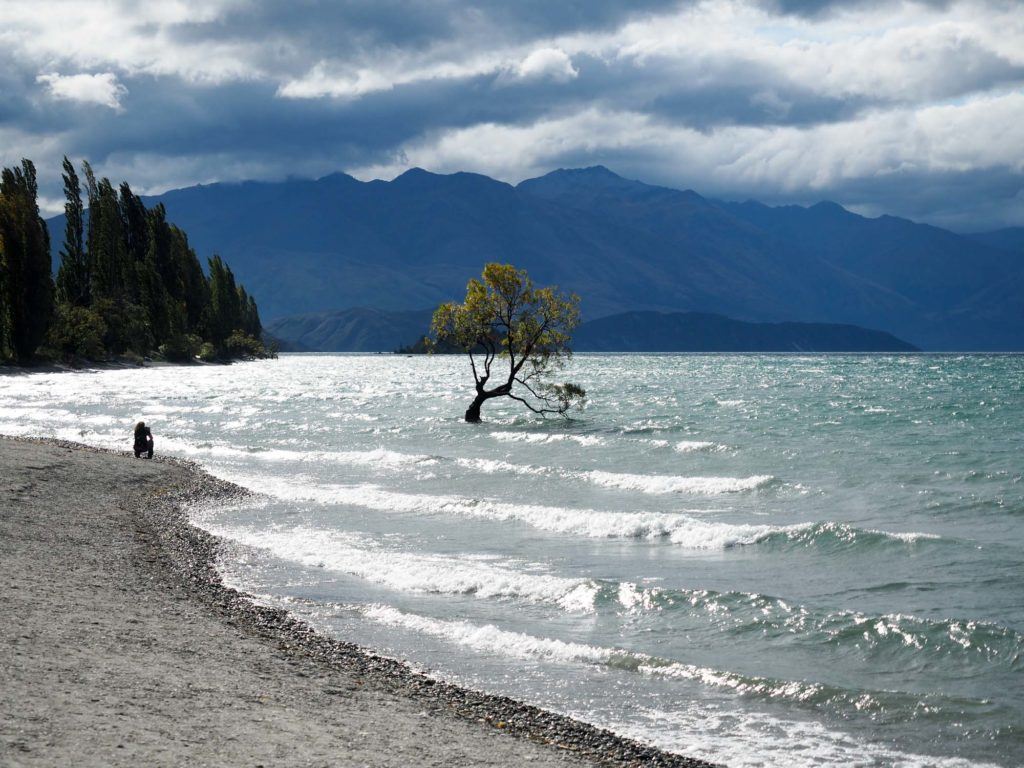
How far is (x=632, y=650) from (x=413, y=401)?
220 ft

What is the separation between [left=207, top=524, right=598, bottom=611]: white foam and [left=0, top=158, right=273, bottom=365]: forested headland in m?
76.8

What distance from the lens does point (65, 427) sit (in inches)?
1900

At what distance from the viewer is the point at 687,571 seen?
18266mm

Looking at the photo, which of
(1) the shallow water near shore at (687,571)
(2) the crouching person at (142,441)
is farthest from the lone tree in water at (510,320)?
(2) the crouching person at (142,441)

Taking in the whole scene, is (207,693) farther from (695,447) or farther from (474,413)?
(474,413)

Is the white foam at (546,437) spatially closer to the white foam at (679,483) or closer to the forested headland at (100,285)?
the white foam at (679,483)

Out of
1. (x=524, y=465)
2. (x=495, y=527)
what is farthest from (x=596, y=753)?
(x=524, y=465)

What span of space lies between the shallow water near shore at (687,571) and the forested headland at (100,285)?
48509 millimetres

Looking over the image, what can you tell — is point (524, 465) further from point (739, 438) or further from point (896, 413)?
point (896, 413)

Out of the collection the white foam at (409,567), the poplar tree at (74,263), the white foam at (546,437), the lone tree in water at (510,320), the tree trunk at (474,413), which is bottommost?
the white foam at (409,567)

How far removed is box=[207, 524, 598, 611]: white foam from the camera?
16.3 metres

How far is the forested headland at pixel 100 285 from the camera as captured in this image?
88.0m

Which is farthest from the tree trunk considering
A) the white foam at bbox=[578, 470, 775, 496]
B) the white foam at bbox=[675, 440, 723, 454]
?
the white foam at bbox=[578, 470, 775, 496]

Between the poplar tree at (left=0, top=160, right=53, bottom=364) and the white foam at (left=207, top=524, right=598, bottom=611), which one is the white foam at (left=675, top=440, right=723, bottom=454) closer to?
the white foam at (left=207, top=524, right=598, bottom=611)
